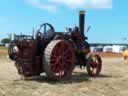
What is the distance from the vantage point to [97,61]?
19016 mm

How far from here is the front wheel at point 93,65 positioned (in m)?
18.4

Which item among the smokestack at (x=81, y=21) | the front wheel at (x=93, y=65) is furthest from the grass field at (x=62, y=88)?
the smokestack at (x=81, y=21)

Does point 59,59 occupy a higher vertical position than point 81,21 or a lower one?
lower

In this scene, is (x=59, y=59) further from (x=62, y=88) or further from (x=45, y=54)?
(x=62, y=88)

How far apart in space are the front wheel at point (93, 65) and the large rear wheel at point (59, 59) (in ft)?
6.53

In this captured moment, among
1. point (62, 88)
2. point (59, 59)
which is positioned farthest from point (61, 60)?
point (62, 88)

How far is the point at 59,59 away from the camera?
15969 mm

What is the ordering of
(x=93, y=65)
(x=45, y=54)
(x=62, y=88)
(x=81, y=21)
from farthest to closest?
(x=81, y=21) → (x=93, y=65) → (x=45, y=54) → (x=62, y=88)

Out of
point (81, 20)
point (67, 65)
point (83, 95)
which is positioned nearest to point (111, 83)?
point (67, 65)

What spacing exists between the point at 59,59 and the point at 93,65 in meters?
3.20

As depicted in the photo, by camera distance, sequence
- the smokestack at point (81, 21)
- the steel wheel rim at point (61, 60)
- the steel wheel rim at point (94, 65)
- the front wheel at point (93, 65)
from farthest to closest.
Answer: the smokestack at point (81, 21)
the steel wheel rim at point (94, 65)
the front wheel at point (93, 65)
the steel wheel rim at point (61, 60)

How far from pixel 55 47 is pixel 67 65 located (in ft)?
3.94

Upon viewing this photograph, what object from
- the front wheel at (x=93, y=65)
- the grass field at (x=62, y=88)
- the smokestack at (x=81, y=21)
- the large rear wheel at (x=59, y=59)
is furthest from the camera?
the smokestack at (x=81, y=21)

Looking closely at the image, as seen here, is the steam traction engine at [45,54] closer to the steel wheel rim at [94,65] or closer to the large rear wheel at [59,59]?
the large rear wheel at [59,59]
